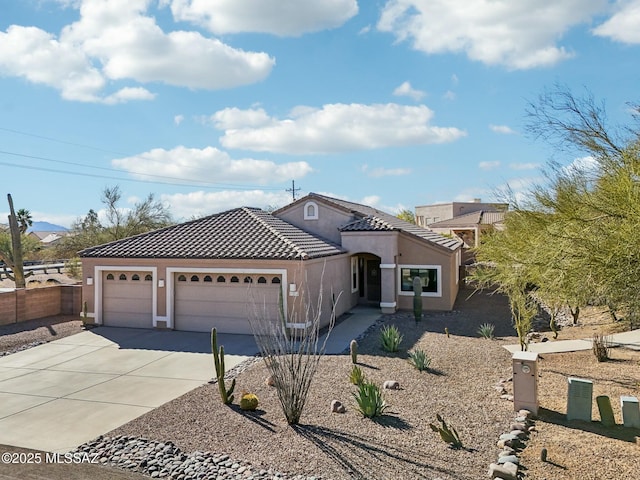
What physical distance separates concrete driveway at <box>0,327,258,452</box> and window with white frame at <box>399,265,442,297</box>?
361 inches

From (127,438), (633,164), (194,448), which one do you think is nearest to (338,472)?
(194,448)

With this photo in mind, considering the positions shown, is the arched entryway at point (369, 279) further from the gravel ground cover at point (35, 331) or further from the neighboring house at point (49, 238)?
the neighboring house at point (49, 238)

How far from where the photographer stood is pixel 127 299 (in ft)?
63.6

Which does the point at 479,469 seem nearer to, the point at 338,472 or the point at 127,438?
the point at 338,472

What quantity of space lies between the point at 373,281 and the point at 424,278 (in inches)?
145

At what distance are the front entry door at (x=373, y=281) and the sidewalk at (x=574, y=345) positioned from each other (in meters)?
10.9

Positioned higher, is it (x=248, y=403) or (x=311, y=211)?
(x=311, y=211)

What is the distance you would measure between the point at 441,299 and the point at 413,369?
11.0 m

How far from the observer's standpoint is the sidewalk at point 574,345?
1448 centimetres

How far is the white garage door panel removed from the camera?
58.2 ft

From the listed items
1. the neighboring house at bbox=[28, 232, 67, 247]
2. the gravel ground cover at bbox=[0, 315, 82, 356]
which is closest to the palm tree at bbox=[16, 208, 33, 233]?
the neighboring house at bbox=[28, 232, 67, 247]

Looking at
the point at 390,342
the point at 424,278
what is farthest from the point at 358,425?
the point at 424,278

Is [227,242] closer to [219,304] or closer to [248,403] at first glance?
[219,304]

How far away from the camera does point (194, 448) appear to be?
7.95 m
